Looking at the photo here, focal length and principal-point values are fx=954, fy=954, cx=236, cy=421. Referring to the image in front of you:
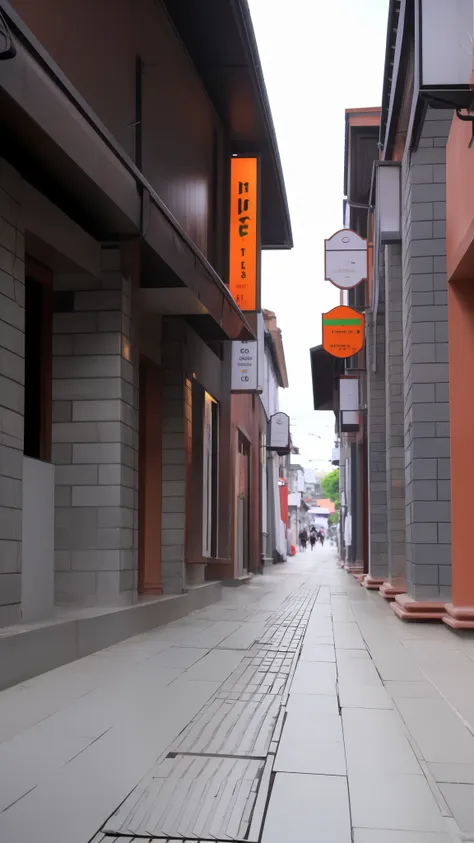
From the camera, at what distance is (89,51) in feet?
24.9

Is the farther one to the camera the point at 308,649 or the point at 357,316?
the point at 357,316

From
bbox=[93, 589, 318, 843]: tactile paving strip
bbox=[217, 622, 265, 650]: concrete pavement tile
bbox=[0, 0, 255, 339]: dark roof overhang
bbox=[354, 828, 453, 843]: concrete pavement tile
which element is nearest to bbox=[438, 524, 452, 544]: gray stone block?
bbox=[217, 622, 265, 650]: concrete pavement tile

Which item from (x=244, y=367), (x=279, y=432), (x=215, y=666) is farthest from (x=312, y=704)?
(x=279, y=432)

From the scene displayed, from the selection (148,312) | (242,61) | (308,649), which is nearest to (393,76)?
(242,61)

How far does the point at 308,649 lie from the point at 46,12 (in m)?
5.15

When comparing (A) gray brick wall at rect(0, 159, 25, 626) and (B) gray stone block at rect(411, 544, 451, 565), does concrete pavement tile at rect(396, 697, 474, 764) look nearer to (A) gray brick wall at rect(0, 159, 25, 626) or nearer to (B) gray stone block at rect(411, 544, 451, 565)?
(A) gray brick wall at rect(0, 159, 25, 626)

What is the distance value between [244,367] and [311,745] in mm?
14467

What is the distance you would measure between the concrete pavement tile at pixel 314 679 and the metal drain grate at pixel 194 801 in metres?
1.79

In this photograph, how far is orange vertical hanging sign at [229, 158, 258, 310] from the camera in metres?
14.6

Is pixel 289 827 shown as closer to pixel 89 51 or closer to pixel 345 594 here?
pixel 89 51

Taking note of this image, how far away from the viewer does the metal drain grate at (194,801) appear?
3049mm

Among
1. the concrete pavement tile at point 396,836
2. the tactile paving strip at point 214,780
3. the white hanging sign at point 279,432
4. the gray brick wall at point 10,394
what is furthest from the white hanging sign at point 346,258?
the white hanging sign at point 279,432

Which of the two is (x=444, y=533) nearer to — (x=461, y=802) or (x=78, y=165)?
(x=78, y=165)

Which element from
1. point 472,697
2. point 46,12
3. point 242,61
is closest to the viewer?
point 472,697
